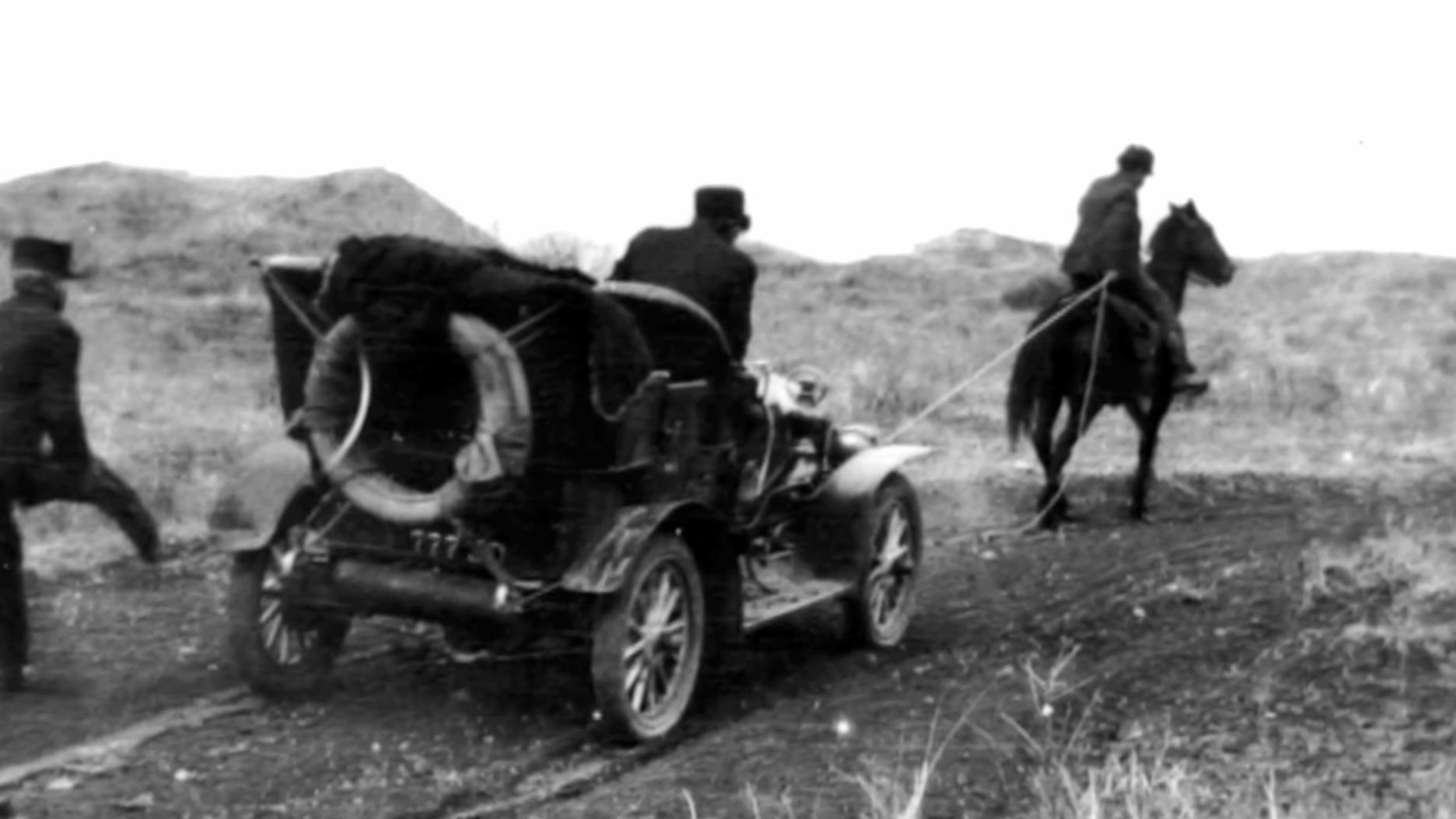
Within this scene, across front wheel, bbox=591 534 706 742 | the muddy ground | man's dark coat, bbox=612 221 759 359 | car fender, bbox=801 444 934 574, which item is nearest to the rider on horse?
the muddy ground

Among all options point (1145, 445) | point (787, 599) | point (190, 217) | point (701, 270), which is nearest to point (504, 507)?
point (701, 270)

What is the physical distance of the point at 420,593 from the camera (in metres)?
8.30

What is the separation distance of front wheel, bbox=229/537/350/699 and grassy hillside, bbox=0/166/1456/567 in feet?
12.3

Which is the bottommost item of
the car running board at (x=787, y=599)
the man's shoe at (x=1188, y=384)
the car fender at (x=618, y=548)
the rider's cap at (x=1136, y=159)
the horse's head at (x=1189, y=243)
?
the car running board at (x=787, y=599)

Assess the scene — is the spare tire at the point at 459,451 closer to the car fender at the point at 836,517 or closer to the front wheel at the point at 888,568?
the car fender at the point at 836,517

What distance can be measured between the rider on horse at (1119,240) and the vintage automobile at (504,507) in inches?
221

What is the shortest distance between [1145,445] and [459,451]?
8162 mm

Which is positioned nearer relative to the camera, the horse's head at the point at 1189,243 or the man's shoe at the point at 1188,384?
the man's shoe at the point at 1188,384

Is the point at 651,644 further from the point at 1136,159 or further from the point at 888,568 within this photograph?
the point at 1136,159

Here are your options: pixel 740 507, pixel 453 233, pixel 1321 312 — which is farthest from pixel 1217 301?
pixel 740 507

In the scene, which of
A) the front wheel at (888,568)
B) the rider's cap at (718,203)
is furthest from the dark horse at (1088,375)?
the rider's cap at (718,203)

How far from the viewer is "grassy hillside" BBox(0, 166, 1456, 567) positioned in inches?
720

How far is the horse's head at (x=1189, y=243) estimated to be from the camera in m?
15.6

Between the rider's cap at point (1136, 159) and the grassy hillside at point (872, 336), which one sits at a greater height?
the rider's cap at point (1136, 159)
